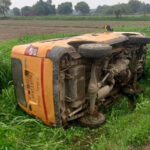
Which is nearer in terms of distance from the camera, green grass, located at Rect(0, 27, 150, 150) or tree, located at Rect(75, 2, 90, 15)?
green grass, located at Rect(0, 27, 150, 150)

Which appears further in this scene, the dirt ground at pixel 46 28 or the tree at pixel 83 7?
the tree at pixel 83 7

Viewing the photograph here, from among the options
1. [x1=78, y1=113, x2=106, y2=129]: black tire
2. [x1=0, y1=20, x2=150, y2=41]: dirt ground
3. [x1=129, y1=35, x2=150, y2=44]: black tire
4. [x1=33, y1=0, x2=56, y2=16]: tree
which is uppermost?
[x1=33, y1=0, x2=56, y2=16]: tree

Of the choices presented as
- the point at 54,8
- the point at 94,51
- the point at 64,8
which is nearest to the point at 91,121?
the point at 94,51

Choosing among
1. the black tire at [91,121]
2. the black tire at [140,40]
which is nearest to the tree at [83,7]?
the black tire at [140,40]

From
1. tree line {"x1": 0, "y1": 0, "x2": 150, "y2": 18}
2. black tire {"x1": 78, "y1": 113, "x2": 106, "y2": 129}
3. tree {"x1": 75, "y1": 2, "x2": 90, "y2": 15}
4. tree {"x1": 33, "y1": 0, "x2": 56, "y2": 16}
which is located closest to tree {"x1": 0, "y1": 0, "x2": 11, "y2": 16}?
tree line {"x1": 0, "y1": 0, "x2": 150, "y2": 18}

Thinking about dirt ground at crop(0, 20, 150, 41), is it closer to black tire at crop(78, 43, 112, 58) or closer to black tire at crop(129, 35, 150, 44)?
black tire at crop(129, 35, 150, 44)

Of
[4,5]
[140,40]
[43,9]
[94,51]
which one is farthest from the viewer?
[43,9]

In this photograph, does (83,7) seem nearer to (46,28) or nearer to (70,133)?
(46,28)

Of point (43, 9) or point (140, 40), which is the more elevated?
point (43, 9)

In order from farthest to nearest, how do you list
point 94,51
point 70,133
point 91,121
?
point 91,121
point 70,133
point 94,51

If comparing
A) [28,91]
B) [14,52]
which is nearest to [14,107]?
[28,91]

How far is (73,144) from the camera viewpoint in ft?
8.66

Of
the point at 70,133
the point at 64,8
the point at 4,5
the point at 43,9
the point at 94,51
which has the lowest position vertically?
the point at 70,133

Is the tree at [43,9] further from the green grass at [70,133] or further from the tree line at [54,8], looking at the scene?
the green grass at [70,133]
